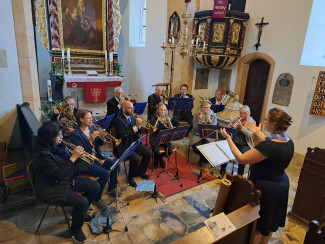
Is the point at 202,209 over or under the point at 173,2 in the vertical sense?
under

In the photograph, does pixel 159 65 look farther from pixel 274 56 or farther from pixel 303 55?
pixel 303 55

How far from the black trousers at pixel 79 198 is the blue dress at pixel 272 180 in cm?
214

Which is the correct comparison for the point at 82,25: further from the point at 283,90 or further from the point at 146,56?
the point at 283,90

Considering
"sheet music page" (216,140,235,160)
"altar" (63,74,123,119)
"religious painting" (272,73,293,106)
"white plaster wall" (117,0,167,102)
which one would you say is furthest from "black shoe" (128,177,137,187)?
"white plaster wall" (117,0,167,102)

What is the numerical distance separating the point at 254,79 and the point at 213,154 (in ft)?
15.1

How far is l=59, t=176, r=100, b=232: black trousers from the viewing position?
2.94m

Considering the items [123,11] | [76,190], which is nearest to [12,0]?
[76,190]

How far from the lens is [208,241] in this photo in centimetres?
164

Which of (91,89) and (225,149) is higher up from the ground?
(91,89)

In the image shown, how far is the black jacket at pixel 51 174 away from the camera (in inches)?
107

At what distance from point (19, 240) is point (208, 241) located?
2710 millimetres

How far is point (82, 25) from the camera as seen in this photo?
28.9 feet

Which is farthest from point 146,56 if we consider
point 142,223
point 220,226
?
point 220,226

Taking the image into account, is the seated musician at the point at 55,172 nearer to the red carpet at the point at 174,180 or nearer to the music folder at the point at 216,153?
the red carpet at the point at 174,180
